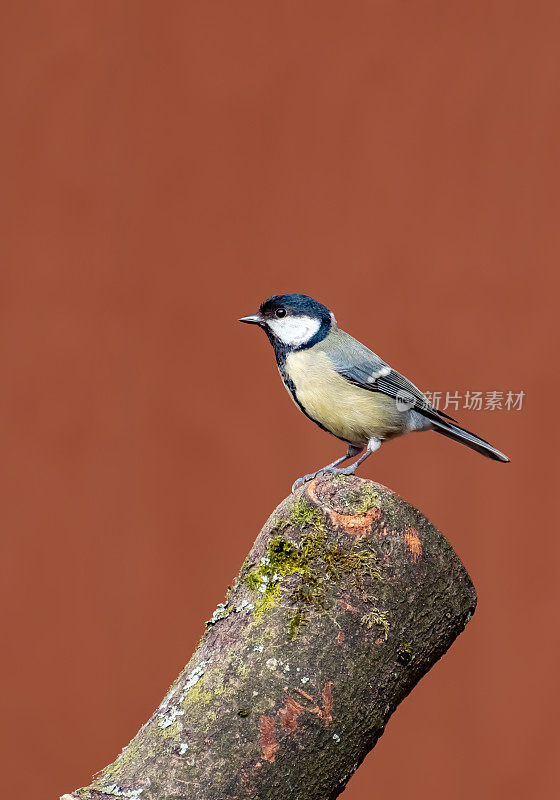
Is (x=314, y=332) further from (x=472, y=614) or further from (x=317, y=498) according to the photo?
(x=472, y=614)

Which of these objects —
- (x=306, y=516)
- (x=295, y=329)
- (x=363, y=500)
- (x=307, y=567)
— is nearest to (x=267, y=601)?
(x=307, y=567)

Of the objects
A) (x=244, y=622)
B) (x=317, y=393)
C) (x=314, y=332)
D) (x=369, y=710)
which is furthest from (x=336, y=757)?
(x=314, y=332)

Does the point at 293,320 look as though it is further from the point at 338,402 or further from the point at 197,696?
the point at 197,696

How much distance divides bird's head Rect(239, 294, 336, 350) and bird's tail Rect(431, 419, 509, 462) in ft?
1.81

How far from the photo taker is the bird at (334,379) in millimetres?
2684

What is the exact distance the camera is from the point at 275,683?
2.09 metres

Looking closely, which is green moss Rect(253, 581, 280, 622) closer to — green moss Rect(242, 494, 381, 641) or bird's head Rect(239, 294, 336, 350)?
green moss Rect(242, 494, 381, 641)

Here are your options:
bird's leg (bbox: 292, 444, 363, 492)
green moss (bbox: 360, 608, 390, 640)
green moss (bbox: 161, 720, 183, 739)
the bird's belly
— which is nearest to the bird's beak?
the bird's belly

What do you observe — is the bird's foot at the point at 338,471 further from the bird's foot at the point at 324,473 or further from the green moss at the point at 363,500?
the green moss at the point at 363,500

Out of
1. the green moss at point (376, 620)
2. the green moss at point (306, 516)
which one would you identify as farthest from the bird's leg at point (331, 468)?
the green moss at point (376, 620)

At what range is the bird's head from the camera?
269 cm

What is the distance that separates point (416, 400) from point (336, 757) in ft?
4.04

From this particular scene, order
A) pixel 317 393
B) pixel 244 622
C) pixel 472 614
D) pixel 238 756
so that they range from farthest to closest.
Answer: pixel 317 393, pixel 472 614, pixel 244 622, pixel 238 756

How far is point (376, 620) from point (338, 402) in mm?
794
